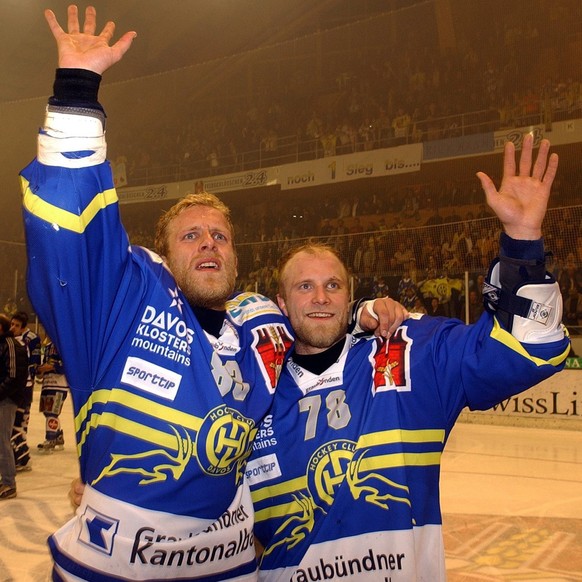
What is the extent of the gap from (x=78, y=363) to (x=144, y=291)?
0.28 m

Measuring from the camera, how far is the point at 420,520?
6.96ft

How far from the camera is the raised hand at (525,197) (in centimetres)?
204

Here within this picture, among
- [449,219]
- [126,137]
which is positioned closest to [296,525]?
[449,219]

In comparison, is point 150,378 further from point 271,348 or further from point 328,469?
point 328,469

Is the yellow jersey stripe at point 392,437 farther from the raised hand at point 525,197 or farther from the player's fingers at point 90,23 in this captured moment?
the player's fingers at point 90,23

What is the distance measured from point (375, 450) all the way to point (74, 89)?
1431mm

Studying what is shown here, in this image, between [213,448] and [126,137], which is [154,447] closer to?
[213,448]

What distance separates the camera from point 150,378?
184 centimetres

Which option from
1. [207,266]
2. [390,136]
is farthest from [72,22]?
[390,136]

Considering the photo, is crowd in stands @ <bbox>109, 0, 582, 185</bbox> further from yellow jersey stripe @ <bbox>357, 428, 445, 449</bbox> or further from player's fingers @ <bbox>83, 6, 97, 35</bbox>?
player's fingers @ <bbox>83, 6, 97, 35</bbox>

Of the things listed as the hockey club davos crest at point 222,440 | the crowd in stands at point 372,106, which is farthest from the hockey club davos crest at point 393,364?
the crowd in stands at point 372,106

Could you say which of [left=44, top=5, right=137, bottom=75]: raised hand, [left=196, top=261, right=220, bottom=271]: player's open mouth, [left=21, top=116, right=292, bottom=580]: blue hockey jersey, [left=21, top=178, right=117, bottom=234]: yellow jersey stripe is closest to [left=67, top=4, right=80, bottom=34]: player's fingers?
[left=44, top=5, right=137, bottom=75]: raised hand

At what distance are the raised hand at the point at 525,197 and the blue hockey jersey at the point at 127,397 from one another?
101 centimetres

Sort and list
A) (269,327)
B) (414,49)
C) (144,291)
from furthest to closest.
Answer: (414,49) < (269,327) < (144,291)
